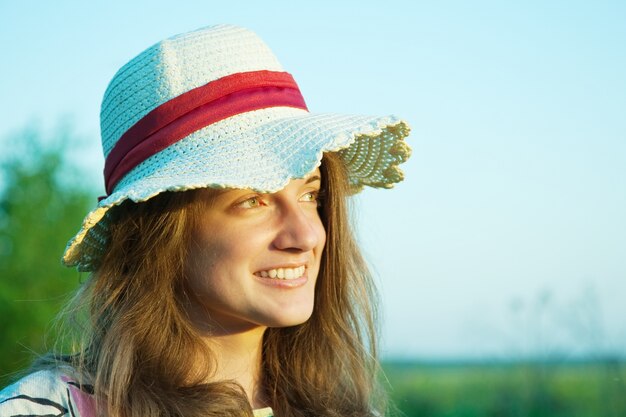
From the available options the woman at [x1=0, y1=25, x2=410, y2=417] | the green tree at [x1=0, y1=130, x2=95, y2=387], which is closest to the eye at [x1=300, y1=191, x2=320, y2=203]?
the woman at [x1=0, y1=25, x2=410, y2=417]

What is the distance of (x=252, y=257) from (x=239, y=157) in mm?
298

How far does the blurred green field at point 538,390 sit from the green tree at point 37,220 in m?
14.8

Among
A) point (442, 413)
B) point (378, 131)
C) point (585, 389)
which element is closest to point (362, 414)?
point (378, 131)

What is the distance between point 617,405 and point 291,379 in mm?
2575

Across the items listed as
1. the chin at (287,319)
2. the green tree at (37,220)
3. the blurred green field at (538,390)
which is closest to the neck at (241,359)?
the chin at (287,319)

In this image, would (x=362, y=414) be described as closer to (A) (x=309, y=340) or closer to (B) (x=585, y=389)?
(A) (x=309, y=340)

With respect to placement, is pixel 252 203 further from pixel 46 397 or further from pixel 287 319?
pixel 46 397

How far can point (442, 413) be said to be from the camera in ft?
24.1

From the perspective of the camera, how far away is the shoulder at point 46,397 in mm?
2320

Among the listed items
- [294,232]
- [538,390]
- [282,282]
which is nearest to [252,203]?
[294,232]

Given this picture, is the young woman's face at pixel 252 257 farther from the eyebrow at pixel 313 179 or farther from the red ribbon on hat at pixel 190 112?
the red ribbon on hat at pixel 190 112

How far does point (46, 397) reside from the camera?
2.36m

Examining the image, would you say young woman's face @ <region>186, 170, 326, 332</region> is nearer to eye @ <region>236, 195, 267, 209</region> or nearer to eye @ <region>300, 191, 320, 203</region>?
eye @ <region>236, 195, 267, 209</region>

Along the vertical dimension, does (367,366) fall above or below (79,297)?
below
